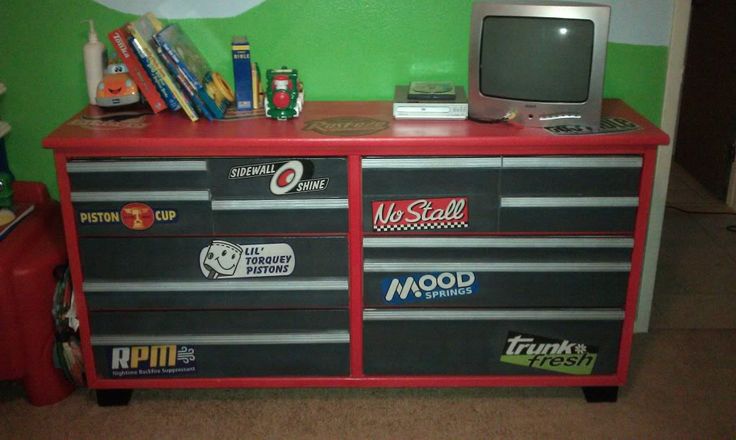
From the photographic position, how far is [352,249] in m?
2.28

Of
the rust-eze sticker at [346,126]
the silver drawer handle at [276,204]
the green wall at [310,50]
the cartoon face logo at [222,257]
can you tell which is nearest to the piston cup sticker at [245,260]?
the cartoon face logo at [222,257]

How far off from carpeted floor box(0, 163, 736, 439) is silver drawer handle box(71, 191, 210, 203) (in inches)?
27.6

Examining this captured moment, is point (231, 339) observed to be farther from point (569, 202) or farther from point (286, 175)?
point (569, 202)

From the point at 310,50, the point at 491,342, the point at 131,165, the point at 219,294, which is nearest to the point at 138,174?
the point at 131,165

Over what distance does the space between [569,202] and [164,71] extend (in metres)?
1.22

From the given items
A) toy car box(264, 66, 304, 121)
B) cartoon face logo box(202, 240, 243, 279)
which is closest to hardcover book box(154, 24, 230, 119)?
toy car box(264, 66, 304, 121)

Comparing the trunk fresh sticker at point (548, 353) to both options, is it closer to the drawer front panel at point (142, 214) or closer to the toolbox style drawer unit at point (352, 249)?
the toolbox style drawer unit at point (352, 249)

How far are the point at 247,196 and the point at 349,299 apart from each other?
435mm

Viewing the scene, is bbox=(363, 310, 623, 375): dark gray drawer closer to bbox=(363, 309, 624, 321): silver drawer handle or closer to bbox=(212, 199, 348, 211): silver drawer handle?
bbox=(363, 309, 624, 321): silver drawer handle

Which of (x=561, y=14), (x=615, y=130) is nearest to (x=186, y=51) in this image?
(x=561, y=14)

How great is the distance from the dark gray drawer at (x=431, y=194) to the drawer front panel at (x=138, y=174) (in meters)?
0.48

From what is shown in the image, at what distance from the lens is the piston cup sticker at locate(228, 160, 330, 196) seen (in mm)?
2184

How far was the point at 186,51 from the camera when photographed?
2.38 metres

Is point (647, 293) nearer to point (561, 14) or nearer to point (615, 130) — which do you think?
point (615, 130)
